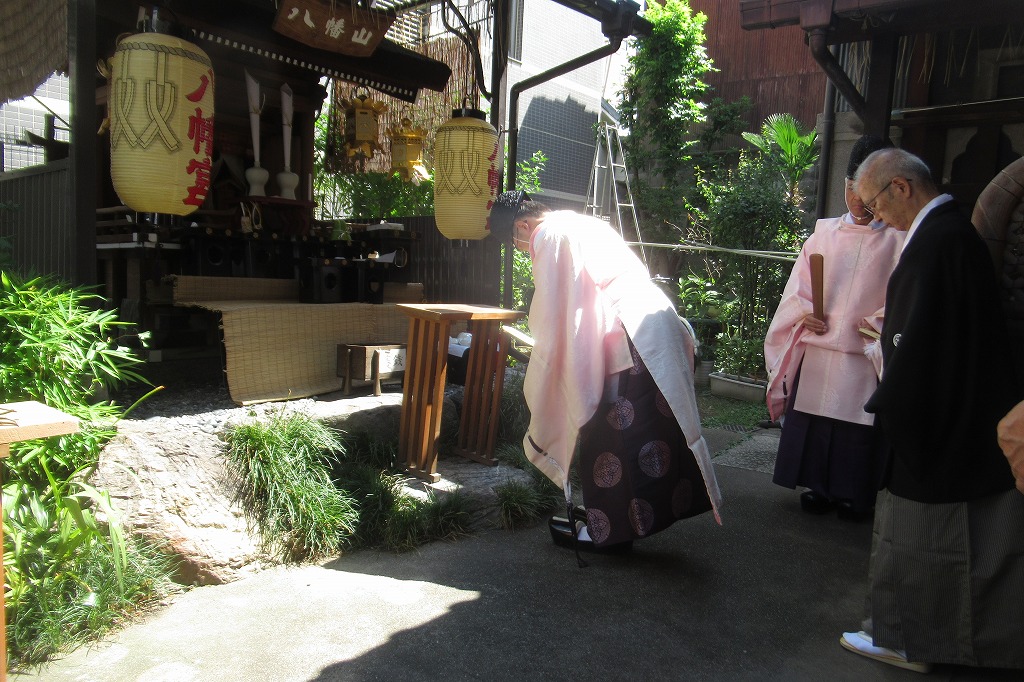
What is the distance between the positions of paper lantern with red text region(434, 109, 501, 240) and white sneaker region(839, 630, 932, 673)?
150 inches

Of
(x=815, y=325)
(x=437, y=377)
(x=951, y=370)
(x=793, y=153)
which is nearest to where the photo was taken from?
(x=951, y=370)

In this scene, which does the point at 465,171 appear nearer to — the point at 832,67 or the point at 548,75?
the point at 548,75

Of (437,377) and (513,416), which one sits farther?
(513,416)

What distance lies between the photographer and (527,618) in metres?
3.13

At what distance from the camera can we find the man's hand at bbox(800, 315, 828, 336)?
4324 millimetres

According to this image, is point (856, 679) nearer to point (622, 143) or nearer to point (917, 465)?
point (917, 465)

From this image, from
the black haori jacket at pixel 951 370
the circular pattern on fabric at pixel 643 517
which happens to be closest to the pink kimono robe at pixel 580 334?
the circular pattern on fabric at pixel 643 517

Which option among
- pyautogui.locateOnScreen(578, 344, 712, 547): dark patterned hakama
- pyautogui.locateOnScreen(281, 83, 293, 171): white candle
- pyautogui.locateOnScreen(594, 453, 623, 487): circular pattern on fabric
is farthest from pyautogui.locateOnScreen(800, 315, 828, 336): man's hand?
pyautogui.locateOnScreen(281, 83, 293, 171): white candle

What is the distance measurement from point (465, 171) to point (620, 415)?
2.72 metres

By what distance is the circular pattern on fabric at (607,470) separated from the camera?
3562 mm

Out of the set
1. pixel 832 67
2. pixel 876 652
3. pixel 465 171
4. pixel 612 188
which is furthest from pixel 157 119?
pixel 612 188

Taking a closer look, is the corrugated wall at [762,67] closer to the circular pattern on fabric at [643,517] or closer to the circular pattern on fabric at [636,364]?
the circular pattern on fabric at [636,364]

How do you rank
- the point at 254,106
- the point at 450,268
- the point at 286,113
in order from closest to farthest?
1. the point at 254,106
2. the point at 286,113
3. the point at 450,268

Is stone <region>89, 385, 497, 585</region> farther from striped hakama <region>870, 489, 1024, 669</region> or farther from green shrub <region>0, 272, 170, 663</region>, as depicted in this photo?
striped hakama <region>870, 489, 1024, 669</region>
